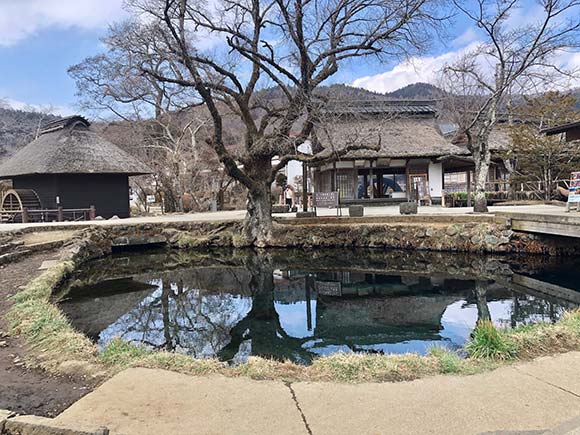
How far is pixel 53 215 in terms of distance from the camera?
17.8 meters

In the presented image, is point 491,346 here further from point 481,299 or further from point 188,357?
point 481,299

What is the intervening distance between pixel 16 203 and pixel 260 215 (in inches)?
506

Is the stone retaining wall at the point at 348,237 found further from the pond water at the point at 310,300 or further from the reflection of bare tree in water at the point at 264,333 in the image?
the reflection of bare tree in water at the point at 264,333

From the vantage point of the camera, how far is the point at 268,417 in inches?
98.5

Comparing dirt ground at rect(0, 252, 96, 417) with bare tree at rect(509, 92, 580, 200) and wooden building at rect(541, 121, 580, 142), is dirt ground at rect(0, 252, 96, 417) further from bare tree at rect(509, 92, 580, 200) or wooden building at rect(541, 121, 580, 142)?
bare tree at rect(509, 92, 580, 200)

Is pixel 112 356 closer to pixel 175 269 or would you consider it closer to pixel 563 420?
pixel 563 420

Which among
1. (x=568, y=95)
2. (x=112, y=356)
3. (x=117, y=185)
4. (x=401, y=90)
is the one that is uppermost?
(x=401, y=90)

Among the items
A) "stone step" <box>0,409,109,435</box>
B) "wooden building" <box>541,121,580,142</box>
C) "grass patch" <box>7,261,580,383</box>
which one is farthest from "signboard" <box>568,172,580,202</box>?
"stone step" <box>0,409,109,435</box>

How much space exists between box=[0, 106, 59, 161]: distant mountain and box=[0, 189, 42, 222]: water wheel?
47.0 ft

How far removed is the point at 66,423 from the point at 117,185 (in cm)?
1910

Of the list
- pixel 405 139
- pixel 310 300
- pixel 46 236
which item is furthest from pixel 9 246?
pixel 405 139

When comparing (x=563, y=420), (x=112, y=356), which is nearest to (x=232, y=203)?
(x=112, y=356)

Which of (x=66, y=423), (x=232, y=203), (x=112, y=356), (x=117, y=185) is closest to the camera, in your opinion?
(x=66, y=423)

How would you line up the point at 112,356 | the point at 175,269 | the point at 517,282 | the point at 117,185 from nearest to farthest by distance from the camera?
1. the point at 112,356
2. the point at 517,282
3. the point at 175,269
4. the point at 117,185
